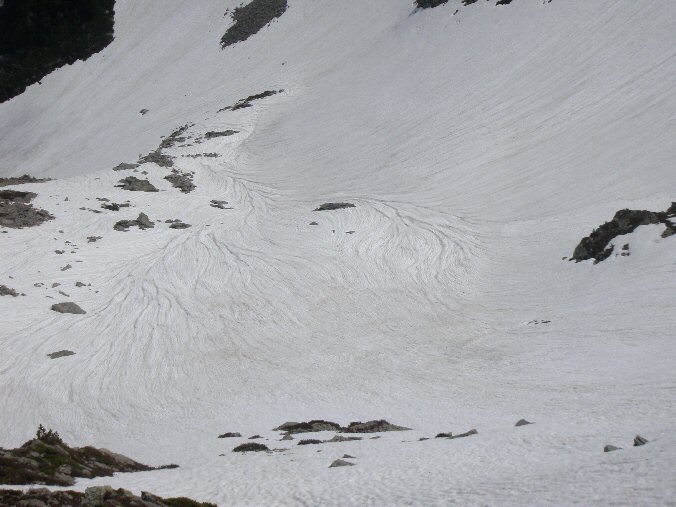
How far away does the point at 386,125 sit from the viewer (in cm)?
5600

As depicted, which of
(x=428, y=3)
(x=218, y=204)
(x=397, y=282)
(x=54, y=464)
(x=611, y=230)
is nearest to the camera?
(x=54, y=464)

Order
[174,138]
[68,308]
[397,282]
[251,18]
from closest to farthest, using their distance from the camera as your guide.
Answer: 1. [68,308]
2. [397,282]
3. [174,138]
4. [251,18]

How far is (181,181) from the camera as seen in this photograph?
48719mm

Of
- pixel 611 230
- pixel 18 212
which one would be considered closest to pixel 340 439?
pixel 611 230

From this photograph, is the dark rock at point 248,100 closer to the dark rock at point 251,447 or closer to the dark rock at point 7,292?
the dark rock at point 7,292

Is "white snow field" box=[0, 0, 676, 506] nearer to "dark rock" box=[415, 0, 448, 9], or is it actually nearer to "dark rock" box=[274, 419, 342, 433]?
"dark rock" box=[274, 419, 342, 433]

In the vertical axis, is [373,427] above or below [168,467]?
below

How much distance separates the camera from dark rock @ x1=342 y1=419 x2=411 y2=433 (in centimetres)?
1919

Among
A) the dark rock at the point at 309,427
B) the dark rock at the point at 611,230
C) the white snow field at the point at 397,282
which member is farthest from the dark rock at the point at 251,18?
Result: the dark rock at the point at 309,427

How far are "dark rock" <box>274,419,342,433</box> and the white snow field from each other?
2.27 ft

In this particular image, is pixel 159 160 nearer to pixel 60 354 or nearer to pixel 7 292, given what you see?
pixel 7 292

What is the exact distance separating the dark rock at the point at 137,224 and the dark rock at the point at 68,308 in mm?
10049

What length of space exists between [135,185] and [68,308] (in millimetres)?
17641

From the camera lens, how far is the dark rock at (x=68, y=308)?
29.4 meters
